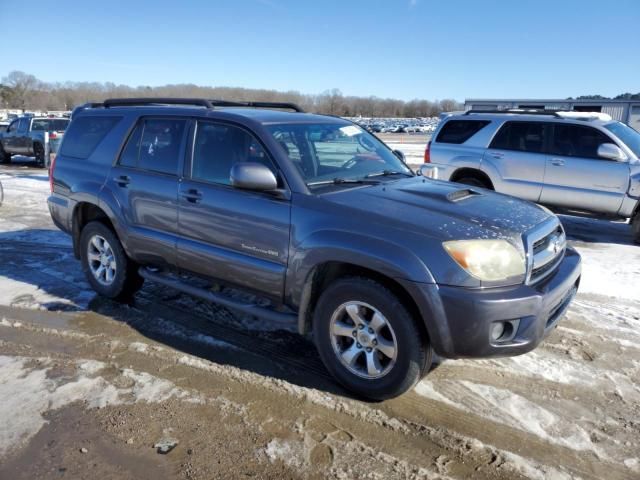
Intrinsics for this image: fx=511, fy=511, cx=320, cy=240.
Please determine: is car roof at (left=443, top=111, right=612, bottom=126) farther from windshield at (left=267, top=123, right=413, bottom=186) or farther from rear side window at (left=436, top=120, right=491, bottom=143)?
windshield at (left=267, top=123, right=413, bottom=186)

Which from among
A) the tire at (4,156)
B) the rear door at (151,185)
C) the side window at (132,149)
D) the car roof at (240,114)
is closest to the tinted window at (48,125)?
the tire at (4,156)

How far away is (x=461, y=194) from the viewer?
12.9ft

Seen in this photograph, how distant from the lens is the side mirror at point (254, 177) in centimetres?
358

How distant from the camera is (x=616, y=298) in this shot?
17.4ft

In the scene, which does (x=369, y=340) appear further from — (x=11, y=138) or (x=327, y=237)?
(x=11, y=138)

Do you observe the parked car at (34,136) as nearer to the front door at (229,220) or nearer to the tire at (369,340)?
the front door at (229,220)

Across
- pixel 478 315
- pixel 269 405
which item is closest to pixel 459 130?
pixel 478 315

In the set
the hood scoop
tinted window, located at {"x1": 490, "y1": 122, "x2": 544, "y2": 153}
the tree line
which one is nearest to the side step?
the hood scoop

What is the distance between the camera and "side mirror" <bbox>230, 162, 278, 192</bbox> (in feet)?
11.7

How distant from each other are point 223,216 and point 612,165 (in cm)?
638

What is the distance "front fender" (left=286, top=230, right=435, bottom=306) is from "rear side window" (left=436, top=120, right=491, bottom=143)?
6461 mm

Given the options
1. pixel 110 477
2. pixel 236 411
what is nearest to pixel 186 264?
pixel 236 411

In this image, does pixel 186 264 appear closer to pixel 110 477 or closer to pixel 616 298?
pixel 110 477

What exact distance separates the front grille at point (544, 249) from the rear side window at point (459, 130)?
18.0 feet
